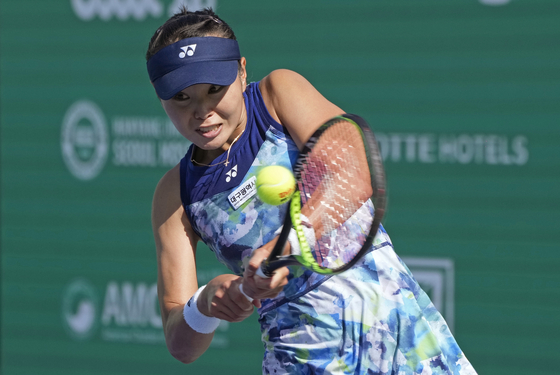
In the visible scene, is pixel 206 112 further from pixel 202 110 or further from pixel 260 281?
pixel 260 281

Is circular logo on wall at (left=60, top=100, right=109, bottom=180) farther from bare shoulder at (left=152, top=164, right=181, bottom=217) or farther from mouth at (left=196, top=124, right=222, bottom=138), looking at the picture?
mouth at (left=196, top=124, right=222, bottom=138)

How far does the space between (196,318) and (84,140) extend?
3.10 m

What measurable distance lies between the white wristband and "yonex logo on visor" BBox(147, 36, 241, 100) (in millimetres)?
599

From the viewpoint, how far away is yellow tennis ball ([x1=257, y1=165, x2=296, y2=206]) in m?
1.96

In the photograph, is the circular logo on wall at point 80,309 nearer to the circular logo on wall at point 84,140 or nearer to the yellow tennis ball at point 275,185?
the circular logo on wall at point 84,140

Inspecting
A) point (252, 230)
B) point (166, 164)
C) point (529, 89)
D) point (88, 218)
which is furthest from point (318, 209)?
point (88, 218)

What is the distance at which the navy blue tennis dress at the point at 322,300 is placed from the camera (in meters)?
2.16

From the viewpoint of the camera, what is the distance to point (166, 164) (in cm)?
487

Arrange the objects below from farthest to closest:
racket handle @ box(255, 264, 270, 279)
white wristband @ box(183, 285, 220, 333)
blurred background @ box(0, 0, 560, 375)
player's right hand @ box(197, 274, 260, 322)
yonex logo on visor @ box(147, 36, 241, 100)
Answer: blurred background @ box(0, 0, 560, 375) → white wristband @ box(183, 285, 220, 333) → yonex logo on visor @ box(147, 36, 241, 100) → player's right hand @ box(197, 274, 260, 322) → racket handle @ box(255, 264, 270, 279)

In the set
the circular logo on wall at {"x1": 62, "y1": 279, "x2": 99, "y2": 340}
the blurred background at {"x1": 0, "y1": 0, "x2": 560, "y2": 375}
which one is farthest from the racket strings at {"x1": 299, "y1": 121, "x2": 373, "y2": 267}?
the circular logo on wall at {"x1": 62, "y1": 279, "x2": 99, "y2": 340}

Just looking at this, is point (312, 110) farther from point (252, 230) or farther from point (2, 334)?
point (2, 334)

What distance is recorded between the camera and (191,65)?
2.11 metres

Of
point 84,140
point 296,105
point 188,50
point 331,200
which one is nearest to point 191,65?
point 188,50

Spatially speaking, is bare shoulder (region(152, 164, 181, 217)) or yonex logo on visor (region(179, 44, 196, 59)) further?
bare shoulder (region(152, 164, 181, 217))
